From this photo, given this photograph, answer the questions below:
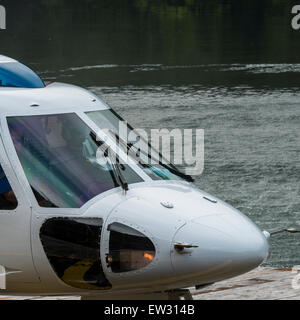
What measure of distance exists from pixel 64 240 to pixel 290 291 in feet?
13.4

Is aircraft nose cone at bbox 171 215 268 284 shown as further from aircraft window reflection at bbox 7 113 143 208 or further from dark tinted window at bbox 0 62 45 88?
dark tinted window at bbox 0 62 45 88

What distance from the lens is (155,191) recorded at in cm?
817

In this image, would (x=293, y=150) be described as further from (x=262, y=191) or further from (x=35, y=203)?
(x=35, y=203)

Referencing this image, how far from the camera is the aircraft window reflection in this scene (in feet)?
26.9

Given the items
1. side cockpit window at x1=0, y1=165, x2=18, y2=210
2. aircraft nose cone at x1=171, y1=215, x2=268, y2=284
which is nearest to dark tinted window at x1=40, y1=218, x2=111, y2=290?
side cockpit window at x1=0, y1=165, x2=18, y2=210

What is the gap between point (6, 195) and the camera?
832 cm

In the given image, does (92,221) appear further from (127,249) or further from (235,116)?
(235,116)

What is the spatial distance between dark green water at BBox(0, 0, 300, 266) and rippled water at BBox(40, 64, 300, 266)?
1.3 inches

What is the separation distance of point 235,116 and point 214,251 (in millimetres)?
23907

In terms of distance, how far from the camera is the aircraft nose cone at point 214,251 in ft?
25.4

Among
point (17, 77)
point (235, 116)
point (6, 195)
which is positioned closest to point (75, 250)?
point (6, 195)

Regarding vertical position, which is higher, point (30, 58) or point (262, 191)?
point (30, 58)

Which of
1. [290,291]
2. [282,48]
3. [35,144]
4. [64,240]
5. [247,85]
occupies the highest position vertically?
[282,48]

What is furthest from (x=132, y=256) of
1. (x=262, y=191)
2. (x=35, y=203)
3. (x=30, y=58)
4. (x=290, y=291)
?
(x=30, y=58)
